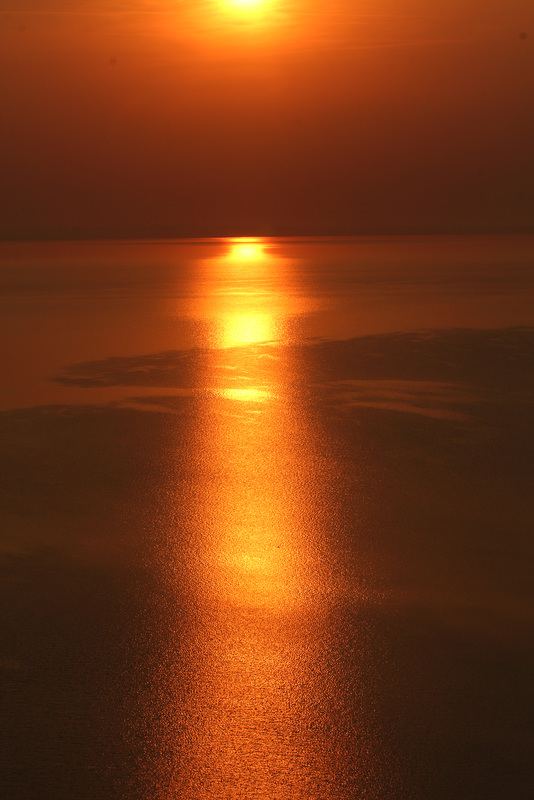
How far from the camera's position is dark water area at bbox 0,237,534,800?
2.43m

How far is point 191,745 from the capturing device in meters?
2.46

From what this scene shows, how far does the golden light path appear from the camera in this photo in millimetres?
2373

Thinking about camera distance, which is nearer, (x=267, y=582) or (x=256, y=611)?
(x=256, y=611)

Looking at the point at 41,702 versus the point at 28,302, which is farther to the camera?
the point at 28,302

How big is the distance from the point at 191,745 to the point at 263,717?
241mm

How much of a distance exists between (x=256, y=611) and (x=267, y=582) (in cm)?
27

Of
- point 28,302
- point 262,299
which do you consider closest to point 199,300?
point 262,299

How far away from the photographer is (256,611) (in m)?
3.28

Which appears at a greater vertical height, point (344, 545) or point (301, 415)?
point (301, 415)

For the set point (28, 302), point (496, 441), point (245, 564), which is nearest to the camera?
A: point (245, 564)

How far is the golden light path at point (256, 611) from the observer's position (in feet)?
7.79

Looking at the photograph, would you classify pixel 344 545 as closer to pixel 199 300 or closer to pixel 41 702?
pixel 41 702

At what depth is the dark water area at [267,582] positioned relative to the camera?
2.43m

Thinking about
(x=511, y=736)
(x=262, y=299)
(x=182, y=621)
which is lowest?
(x=511, y=736)
